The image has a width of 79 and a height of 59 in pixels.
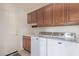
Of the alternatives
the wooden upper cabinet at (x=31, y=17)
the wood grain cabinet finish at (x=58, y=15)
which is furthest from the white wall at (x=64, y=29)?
the wooden upper cabinet at (x=31, y=17)

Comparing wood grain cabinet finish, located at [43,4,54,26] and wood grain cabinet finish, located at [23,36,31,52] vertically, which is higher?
wood grain cabinet finish, located at [43,4,54,26]

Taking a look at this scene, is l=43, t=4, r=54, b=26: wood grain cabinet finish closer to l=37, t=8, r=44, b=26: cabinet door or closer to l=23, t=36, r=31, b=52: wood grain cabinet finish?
l=37, t=8, r=44, b=26: cabinet door

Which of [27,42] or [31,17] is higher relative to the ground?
[31,17]

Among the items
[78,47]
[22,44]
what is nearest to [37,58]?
[78,47]

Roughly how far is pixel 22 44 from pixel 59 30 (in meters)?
0.71

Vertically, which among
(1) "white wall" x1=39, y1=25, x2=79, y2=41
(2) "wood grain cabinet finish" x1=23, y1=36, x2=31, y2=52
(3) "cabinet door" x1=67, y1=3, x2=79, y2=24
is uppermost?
(3) "cabinet door" x1=67, y1=3, x2=79, y2=24

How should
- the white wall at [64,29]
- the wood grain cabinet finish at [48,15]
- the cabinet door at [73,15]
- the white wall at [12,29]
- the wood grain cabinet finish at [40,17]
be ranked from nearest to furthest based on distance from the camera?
the cabinet door at [73,15], the white wall at [64,29], the white wall at [12,29], the wood grain cabinet finish at [48,15], the wood grain cabinet finish at [40,17]

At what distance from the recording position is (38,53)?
1.64 m

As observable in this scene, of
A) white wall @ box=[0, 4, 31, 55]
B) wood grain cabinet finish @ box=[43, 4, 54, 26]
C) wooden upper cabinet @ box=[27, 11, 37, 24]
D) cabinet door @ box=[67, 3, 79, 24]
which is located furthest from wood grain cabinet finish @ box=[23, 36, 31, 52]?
cabinet door @ box=[67, 3, 79, 24]

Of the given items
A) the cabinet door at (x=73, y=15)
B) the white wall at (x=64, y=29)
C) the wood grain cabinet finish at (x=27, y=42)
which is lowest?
the wood grain cabinet finish at (x=27, y=42)

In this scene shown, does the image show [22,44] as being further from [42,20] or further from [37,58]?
[37,58]

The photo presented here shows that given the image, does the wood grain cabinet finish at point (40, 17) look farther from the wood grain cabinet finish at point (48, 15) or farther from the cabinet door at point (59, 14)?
the cabinet door at point (59, 14)

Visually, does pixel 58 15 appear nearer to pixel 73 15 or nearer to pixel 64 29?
pixel 64 29

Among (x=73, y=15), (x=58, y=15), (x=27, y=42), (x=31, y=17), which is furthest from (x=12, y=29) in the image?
(x=73, y=15)
